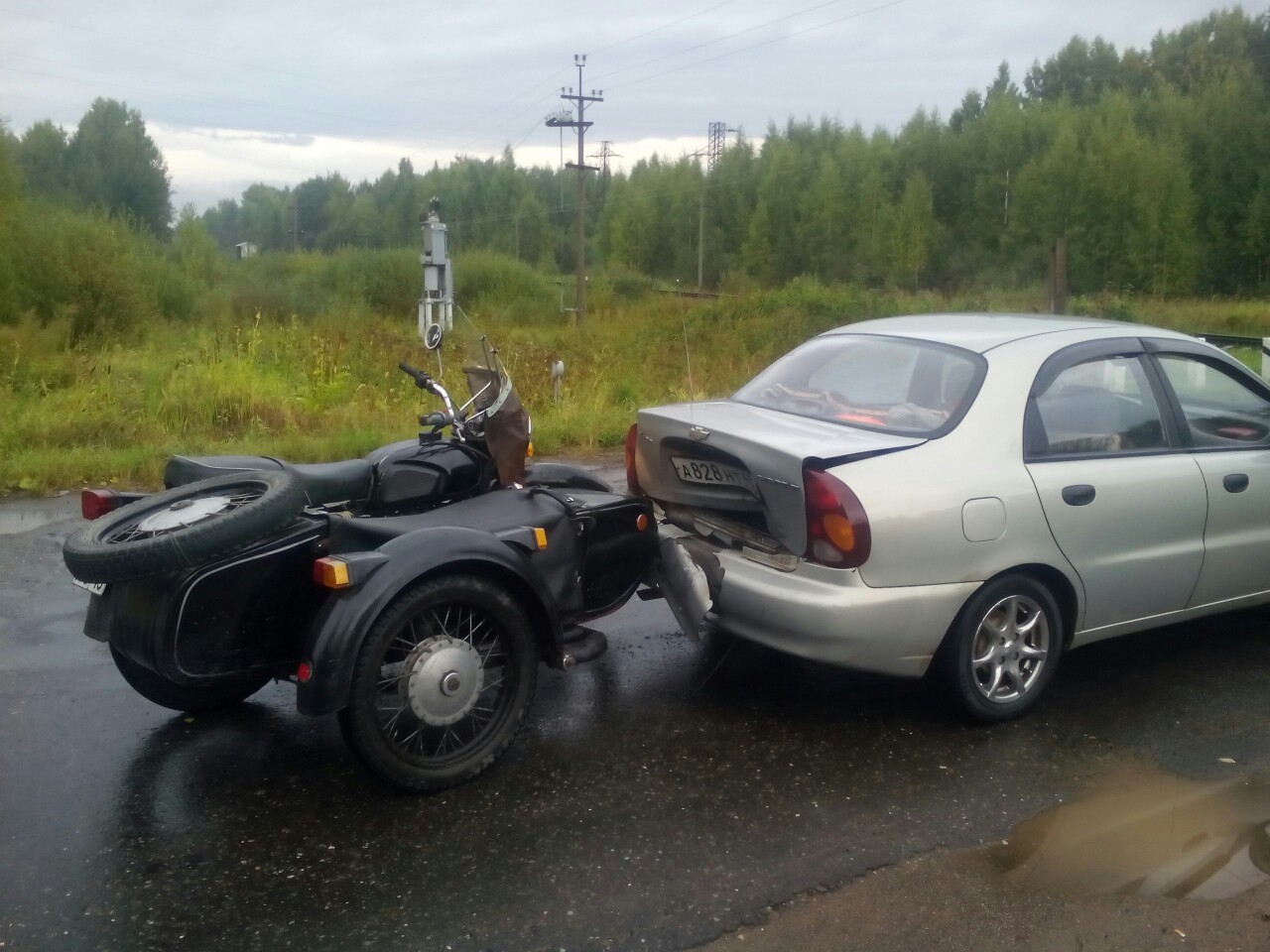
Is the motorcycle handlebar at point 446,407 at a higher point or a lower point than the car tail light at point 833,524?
higher

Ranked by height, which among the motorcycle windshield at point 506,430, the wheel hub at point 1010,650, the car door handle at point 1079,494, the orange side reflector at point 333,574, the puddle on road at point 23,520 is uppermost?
the motorcycle windshield at point 506,430

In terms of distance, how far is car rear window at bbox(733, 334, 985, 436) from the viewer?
14.7ft

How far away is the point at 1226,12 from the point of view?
6469cm

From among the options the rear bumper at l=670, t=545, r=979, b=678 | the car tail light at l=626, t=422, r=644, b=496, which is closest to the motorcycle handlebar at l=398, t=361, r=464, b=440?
the car tail light at l=626, t=422, r=644, b=496

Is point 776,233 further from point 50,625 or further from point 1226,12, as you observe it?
point 50,625

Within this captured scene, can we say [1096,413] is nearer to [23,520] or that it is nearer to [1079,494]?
[1079,494]

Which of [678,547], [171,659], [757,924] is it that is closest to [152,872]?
[171,659]

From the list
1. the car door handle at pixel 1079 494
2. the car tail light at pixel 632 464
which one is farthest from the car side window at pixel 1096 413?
the car tail light at pixel 632 464

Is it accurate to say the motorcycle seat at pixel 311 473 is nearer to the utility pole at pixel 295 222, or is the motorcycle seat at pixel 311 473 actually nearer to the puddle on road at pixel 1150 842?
the puddle on road at pixel 1150 842

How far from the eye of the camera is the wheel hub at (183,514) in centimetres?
372

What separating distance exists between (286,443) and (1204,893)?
904 centimetres

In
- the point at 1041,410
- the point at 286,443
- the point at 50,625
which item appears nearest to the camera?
the point at 1041,410

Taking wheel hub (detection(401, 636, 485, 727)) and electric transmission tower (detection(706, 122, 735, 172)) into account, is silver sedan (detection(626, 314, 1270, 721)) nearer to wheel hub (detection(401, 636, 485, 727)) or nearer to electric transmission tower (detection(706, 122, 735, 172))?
wheel hub (detection(401, 636, 485, 727))

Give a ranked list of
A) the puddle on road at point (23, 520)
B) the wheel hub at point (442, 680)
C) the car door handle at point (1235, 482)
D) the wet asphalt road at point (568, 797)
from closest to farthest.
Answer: the wet asphalt road at point (568, 797), the wheel hub at point (442, 680), the car door handle at point (1235, 482), the puddle on road at point (23, 520)
